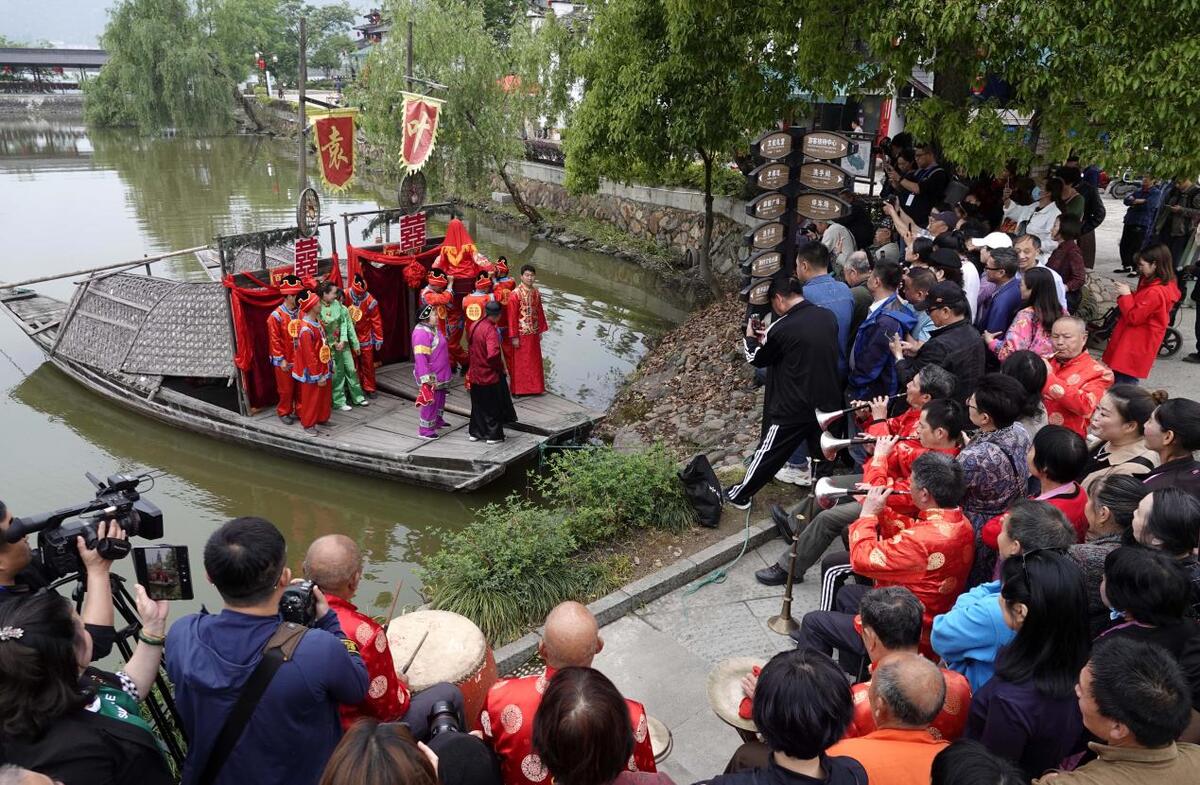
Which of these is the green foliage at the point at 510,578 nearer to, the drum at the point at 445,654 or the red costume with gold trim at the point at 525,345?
the drum at the point at 445,654

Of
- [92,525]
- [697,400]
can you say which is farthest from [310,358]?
[92,525]

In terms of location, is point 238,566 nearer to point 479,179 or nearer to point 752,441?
point 752,441

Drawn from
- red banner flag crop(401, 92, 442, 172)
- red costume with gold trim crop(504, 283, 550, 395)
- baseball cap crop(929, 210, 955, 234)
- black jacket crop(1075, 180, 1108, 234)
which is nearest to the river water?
red costume with gold trim crop(504, 283, 550, 395)

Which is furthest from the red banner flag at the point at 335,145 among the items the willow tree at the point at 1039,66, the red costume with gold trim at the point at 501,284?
the willow tree at the point at 1039,66

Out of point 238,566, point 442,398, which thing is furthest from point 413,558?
point 238,566

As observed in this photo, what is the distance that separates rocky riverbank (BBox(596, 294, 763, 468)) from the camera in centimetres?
833

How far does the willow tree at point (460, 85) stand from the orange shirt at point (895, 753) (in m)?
17.9

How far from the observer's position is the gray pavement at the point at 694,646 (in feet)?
12.9

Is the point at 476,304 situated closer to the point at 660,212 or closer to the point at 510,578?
the point at 510,578

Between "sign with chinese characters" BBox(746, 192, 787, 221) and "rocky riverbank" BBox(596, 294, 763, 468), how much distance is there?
7.02 ft

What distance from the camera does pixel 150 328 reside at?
9.50 metres

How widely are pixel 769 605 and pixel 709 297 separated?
10634mm

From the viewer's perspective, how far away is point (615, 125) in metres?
12.1

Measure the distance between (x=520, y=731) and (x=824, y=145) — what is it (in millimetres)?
5482
